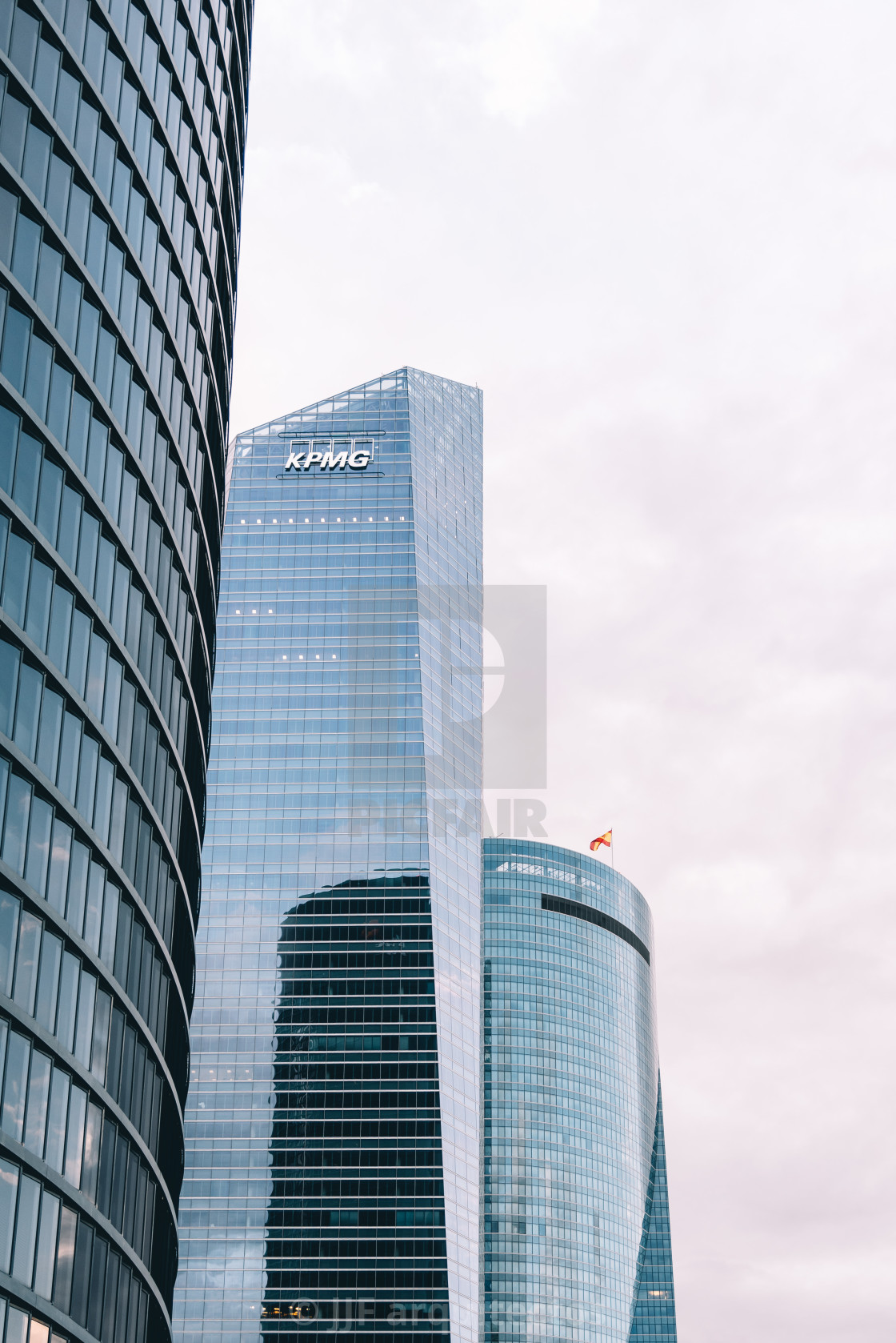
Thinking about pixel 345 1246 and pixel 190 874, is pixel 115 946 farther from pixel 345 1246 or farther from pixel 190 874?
pixel 345 1246

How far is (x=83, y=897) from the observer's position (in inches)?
2404

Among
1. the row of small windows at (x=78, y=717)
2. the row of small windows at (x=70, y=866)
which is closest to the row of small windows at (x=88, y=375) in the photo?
the row of small windows at (x=78, y=717)

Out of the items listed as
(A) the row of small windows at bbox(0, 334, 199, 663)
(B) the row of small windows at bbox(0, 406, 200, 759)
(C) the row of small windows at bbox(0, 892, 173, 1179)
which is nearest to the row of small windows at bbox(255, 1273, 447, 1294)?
(C) the row of small windows at bbox(0, 892, 173, 1179)

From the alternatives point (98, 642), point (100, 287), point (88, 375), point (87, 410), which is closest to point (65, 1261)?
point (98, 642)

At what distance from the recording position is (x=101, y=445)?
65562 millimetres

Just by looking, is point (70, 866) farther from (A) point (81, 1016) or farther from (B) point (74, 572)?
(B) point (74, 572)

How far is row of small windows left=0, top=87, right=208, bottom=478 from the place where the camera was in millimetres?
57562

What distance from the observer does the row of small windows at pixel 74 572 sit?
184 ft

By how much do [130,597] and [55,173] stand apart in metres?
17.3

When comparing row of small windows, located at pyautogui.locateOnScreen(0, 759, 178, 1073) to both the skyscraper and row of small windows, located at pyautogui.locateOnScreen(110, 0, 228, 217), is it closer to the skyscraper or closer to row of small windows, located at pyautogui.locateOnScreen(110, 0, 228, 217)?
the skyscraper

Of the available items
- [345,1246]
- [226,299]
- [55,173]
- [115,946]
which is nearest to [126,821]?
[115,946]

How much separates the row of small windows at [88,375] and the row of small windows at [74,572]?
185 centimetres

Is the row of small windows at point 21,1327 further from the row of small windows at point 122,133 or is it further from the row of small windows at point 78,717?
the row of small windows at point 122,133

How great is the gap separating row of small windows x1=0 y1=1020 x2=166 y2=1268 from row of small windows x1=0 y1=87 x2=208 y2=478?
85.1 ft
